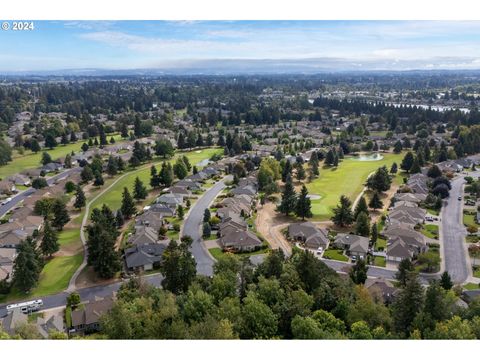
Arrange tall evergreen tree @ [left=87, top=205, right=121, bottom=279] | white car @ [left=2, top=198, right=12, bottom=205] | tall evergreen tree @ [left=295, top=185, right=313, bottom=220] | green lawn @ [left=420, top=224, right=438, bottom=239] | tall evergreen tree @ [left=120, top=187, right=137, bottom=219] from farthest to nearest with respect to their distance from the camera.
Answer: white car @ [left=2, top=198, right=12, bottom=205], tall evergreen tree @ [left=120, top=187, right=137, bottom=219], tall evergreen tree @ [left=295, top=185, right=313, bottom=220], green lawn @ [left=420, top=224, right=438, bottom=239], tall evergreen tree @ [left=87, top=205, right=121, bottom=279]

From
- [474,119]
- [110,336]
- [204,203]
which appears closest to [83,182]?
Answer: [204,203]

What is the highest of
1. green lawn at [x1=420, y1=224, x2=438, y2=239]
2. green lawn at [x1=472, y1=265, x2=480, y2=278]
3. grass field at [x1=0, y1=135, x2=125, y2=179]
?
grass field at [x1=0, y1=135, x2=125, y2=179]

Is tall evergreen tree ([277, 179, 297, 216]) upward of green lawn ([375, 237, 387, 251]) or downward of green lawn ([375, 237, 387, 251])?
upward

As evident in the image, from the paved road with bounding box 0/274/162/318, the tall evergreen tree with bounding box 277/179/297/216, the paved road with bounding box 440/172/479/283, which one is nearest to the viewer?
the paved road with bounding box 0/274/162/318

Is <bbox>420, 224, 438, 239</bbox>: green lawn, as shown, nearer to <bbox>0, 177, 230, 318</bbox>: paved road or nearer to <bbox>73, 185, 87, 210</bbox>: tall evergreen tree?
<bbox>0, 177, 230, 318</bbox>: paved road

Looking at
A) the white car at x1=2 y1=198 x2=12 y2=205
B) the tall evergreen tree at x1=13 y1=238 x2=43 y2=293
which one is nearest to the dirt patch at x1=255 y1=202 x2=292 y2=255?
the tall evergreen tree at x1=13 y1=238 x2=43 y2=293

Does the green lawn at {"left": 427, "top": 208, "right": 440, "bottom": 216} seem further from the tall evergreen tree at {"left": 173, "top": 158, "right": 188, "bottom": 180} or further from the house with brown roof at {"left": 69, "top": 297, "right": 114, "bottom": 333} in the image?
the house with brown roof at {"left": 69, "top": 297, "right": 114, "bottom": 333}

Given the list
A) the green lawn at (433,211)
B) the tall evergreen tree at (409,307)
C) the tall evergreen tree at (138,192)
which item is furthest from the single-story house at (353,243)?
the tall evergreen tree at (138,192)

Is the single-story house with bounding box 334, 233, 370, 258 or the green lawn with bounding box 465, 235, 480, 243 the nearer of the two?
the single-story house with bounding box 334, 233, 370, 258
